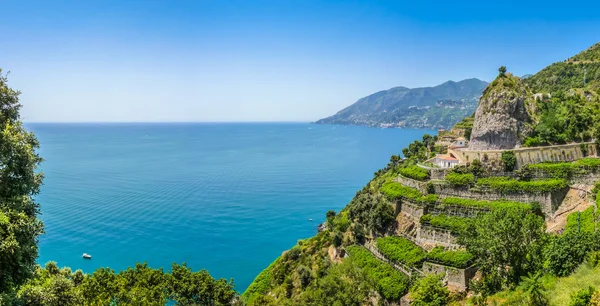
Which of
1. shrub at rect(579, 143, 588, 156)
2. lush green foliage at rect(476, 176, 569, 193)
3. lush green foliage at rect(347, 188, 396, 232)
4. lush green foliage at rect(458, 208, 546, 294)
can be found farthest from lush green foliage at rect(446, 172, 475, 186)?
shrub at rect(579, 143, 588, 156)

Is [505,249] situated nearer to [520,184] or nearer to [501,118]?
[520,184]

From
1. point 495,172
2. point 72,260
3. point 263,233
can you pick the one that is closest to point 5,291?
point 495,172

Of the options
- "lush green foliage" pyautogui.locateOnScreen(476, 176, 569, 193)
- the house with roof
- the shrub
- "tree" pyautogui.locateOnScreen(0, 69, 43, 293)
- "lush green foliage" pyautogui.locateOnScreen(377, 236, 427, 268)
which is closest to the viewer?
"tree" pyautogui.locateOnScreen(0, 69, 43, 293)

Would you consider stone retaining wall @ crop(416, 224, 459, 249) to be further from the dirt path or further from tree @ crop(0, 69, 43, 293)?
tree @ crop(0, 69, 43, 293)

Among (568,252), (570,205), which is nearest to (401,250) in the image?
(568,252)

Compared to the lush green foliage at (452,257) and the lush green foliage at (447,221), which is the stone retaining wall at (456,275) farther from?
the lush green foliage at (447,221)
